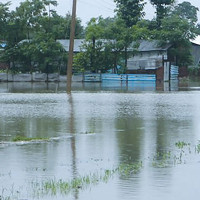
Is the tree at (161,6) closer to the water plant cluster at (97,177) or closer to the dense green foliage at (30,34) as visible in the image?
the dense green foliage at (30,34)

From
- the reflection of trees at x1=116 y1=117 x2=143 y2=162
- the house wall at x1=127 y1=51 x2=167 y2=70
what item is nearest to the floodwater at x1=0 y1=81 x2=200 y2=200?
the reflection of trees at x1=116 y1=117 x2=143 y2=162

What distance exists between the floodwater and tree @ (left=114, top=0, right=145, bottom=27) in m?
53.5

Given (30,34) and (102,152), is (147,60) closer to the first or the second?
(30,34)

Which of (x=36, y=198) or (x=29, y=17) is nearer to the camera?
(x=36, y=198)

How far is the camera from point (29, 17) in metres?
71.8

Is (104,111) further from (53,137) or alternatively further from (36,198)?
(36,198)

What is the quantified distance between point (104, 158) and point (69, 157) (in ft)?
2.52

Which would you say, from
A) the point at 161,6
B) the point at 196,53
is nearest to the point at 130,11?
the point at 161,6

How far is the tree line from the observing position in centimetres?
6694

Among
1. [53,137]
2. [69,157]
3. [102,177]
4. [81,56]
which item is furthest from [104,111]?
[81,56]

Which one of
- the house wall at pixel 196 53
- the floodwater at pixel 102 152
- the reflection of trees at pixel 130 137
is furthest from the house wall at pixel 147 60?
the reflection of trees at pixel 130 137

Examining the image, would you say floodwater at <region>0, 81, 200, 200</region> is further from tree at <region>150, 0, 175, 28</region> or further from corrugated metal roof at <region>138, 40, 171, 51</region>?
tree at <region>150, 0, 175, 28</region>

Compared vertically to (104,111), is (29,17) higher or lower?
higher

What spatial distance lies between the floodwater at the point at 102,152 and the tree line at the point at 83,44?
41115 millimetres
